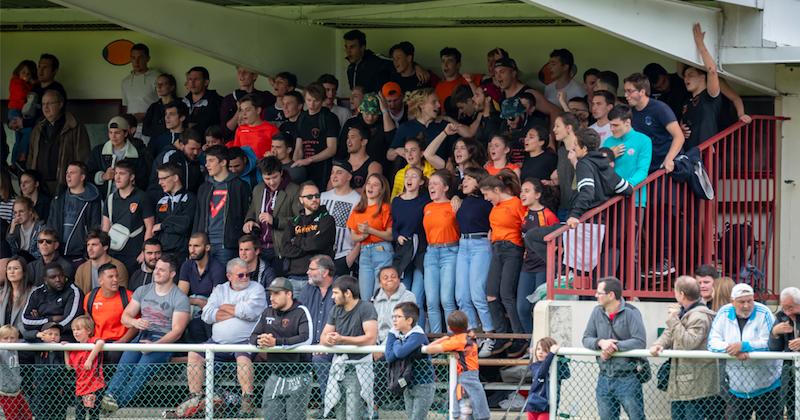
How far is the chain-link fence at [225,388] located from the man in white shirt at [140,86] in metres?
4.19

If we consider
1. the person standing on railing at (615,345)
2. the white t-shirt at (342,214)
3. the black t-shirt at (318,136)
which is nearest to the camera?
the person standing on railing at (615,345)

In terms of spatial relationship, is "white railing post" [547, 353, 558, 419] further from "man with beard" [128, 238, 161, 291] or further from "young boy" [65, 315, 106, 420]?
"man with beard" [128, 238, 161, 291]

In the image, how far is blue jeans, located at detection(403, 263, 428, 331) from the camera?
14.2 metres

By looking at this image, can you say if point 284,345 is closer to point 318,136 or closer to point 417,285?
point 417,285

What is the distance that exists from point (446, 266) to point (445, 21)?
3540mm

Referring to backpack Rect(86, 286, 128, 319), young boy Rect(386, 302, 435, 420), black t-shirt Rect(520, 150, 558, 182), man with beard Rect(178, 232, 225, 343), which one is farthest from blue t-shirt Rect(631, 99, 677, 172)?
backpack Rect(86, 286, 128, 319)

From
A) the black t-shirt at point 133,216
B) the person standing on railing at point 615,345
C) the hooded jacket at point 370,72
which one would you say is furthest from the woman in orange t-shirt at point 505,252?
the black t-shirt at point 133,216

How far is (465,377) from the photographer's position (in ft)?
38.8

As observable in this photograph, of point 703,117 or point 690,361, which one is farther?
point 703,117

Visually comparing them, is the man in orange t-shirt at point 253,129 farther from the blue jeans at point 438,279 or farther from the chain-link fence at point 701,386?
the chain-link fence at point 701,386

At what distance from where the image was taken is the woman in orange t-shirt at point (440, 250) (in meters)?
13.9

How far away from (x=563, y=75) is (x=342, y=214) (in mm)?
2558

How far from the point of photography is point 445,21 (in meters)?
16.5

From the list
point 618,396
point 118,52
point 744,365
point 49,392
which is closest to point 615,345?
point 618,396
